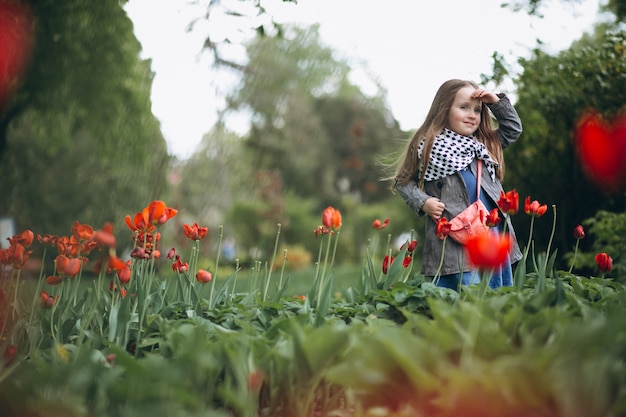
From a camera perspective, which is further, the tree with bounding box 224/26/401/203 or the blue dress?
the tree with bounding box 224/26/401/203

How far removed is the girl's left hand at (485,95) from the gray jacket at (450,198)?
0.11 metres

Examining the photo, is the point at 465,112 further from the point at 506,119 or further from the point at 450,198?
the point at 450,198

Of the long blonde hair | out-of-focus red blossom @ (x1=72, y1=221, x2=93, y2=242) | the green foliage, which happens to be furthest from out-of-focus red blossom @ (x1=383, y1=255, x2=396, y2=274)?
the green foliage

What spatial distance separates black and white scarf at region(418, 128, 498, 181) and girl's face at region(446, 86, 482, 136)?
4 centimetres

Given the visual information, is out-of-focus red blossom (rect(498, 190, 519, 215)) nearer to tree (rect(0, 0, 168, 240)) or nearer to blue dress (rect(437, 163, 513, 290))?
blue dress (rect(437, 163, 513, 290))

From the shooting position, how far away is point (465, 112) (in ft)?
10.7

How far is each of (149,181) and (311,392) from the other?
913cm

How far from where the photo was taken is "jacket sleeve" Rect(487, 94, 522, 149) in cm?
332

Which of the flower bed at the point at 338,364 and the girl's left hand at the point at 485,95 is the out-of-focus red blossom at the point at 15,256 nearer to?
the flower bed at the point at 338,364

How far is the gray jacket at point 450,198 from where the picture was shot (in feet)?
10.4

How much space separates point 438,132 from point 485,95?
11.3 inches

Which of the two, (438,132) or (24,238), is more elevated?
(438,132)

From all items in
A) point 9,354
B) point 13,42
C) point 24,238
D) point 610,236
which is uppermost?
point 13,42

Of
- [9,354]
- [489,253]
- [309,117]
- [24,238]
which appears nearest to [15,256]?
[24,238]
